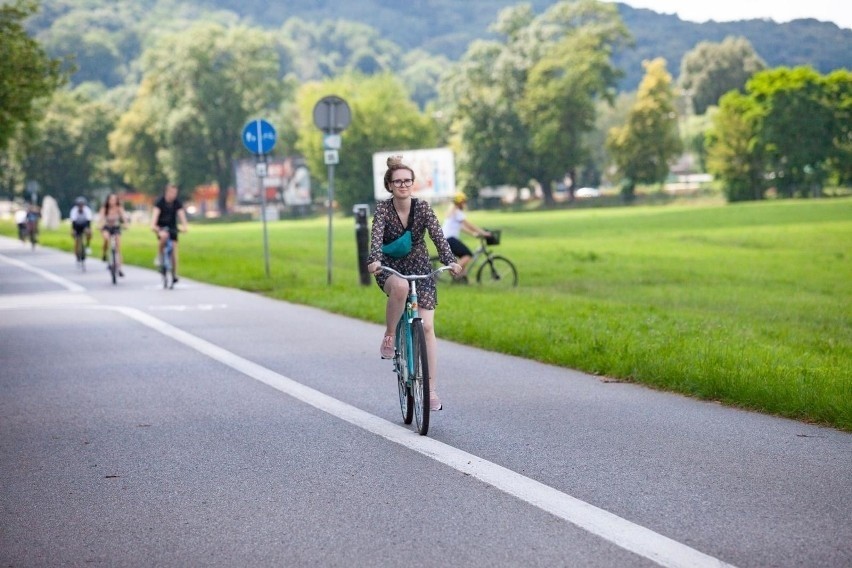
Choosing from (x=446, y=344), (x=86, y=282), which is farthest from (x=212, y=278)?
(x=446, y=344)

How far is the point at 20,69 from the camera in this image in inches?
1513

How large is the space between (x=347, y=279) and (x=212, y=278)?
3.12m

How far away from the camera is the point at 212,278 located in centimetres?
2641

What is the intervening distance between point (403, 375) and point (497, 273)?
15.2 metres

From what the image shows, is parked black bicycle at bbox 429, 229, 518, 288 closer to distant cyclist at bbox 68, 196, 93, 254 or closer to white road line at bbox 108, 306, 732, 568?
distant cyclist at bbox 68, 196, 93, 254

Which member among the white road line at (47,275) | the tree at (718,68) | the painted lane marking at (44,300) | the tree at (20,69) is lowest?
the white road line at (47,275)

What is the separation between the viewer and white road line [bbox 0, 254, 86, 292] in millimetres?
24270

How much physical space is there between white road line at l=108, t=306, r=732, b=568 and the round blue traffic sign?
45.6 feet

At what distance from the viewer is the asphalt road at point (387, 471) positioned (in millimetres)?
5379

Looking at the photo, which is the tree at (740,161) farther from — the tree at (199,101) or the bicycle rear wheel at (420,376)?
the bicycle rear wheel at (420,376)

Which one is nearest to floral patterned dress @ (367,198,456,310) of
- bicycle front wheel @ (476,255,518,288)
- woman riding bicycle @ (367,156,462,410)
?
woman riding bicycle @ (367,156,462,410)

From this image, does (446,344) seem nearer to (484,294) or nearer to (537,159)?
(484,294)

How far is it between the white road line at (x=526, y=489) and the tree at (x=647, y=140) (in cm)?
9587

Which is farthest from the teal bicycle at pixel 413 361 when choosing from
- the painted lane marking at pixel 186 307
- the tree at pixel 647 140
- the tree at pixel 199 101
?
the tree at pixel 199 101
